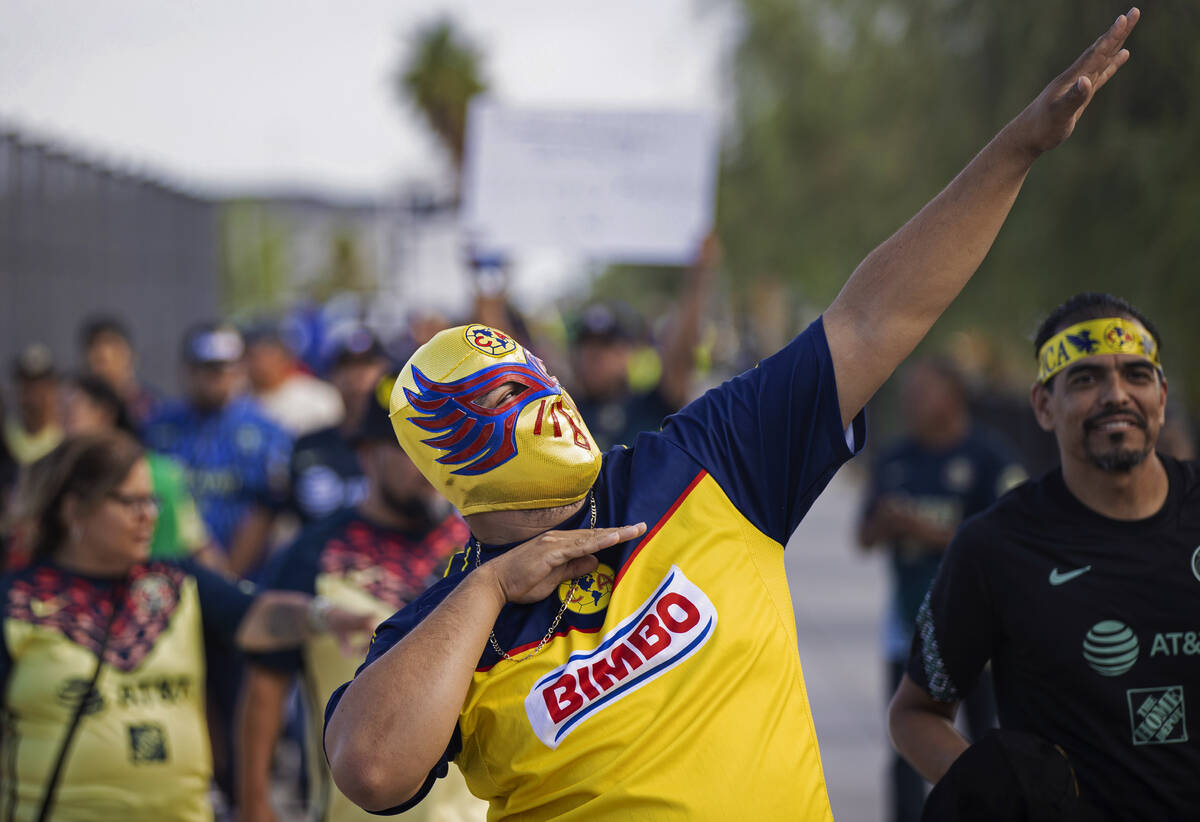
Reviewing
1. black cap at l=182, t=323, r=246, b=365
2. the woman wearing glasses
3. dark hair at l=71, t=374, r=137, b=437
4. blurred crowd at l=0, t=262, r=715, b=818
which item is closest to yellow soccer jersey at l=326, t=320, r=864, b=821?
the woman wearing glasses

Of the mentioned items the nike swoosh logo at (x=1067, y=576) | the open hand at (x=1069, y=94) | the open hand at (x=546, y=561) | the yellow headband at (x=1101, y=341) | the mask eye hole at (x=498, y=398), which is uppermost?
the open hand at (x=1069, y=94)

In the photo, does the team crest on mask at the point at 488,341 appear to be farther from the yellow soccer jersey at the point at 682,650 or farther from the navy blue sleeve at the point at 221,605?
the navy blue sleeve at the point at 221,605

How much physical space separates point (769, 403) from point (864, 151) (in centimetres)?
1496

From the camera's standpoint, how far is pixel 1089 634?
294cm

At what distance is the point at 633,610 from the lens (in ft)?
7.59

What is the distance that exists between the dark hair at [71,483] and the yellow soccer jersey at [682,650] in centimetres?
200

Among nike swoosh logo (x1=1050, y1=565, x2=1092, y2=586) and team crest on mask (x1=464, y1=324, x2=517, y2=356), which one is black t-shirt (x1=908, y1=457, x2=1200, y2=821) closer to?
nike swoosh logo (x1=1050, y1=565, x2=1092, y2=586)

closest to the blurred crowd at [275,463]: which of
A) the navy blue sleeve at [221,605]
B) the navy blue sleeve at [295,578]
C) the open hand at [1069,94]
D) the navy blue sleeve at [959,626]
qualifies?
the navy blue sleeve at [295,578]

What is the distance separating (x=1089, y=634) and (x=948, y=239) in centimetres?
115

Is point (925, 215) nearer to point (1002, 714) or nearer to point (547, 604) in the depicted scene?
point (547, 604)

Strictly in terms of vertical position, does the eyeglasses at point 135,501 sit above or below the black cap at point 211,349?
below

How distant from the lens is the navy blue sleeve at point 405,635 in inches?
90.0

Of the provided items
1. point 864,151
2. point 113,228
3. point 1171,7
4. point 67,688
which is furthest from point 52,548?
point 864,151

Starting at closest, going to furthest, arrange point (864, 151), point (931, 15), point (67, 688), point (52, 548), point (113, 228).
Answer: point (67, 688)
point (52, 548)
point (931, 15)
point (113, 228)
point (864, 151)
